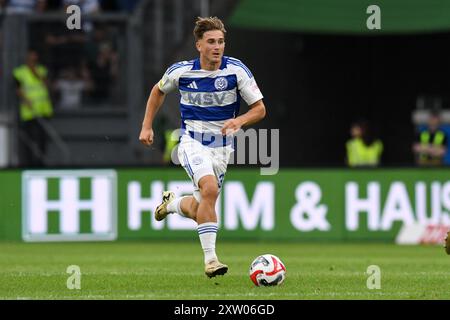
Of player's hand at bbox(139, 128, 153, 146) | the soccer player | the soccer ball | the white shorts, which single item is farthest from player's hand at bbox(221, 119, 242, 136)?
the soccer ball

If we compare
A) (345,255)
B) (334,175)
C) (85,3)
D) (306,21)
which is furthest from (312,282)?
(85,3)

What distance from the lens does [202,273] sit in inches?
527

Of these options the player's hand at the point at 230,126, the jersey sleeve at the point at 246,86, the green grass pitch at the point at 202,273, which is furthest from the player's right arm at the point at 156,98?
the green grass pitch at the point at 202,273

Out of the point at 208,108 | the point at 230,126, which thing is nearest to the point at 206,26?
the point at 208,108

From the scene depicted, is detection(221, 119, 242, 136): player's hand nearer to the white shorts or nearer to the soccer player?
the soccer player

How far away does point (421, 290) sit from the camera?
1135 cm

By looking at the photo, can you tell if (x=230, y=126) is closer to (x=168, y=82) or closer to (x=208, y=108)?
(x=208, y=108)

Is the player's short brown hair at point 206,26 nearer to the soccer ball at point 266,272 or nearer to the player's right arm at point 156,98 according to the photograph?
the player's right arm at point 156,98

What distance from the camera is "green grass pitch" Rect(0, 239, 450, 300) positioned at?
36.2 feet

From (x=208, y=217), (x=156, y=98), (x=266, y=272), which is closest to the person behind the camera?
(x=266, y=272)

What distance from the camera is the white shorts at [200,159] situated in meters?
12.2

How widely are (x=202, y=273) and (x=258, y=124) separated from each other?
1150 centimetres

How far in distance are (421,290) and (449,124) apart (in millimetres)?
15656

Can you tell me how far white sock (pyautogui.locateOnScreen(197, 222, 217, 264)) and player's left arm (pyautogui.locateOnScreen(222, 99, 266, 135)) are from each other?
37.2 inches
